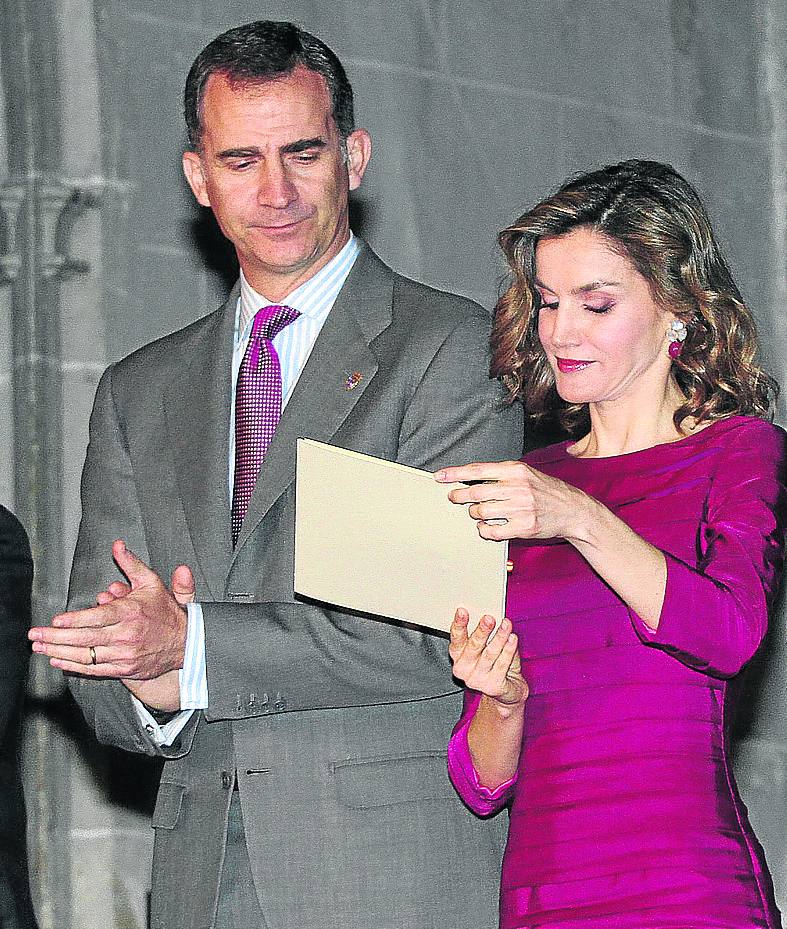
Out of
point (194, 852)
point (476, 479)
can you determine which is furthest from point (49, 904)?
point (476, 479)

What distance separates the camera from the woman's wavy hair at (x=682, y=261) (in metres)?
2.60

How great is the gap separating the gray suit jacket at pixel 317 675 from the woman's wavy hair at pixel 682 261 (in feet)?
1.03

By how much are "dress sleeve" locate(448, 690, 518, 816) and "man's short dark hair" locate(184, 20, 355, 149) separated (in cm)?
104

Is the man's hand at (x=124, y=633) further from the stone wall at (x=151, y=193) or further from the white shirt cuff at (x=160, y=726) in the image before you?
the stone wall at (x=151, y=193)

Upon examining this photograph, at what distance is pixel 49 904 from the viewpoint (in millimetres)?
4867

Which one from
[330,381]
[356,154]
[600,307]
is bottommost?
[330,381]

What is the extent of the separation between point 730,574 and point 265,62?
48.3 inches

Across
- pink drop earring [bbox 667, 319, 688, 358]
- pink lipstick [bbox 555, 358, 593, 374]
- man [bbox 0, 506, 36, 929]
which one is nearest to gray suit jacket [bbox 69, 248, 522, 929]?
man [bbox 0, 506, 36, 929]

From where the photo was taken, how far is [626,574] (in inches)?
91.3

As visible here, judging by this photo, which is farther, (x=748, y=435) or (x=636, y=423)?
(x=636, y=423)

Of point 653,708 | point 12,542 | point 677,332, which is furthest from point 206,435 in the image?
point 653,708

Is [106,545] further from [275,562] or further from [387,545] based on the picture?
[387,545]

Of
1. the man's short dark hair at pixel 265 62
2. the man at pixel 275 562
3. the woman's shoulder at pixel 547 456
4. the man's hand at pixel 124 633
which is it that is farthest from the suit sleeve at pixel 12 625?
the woman's shoulder at pixel 547 456

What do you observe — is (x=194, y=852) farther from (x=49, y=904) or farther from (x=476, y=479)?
(x=49, y=904)
